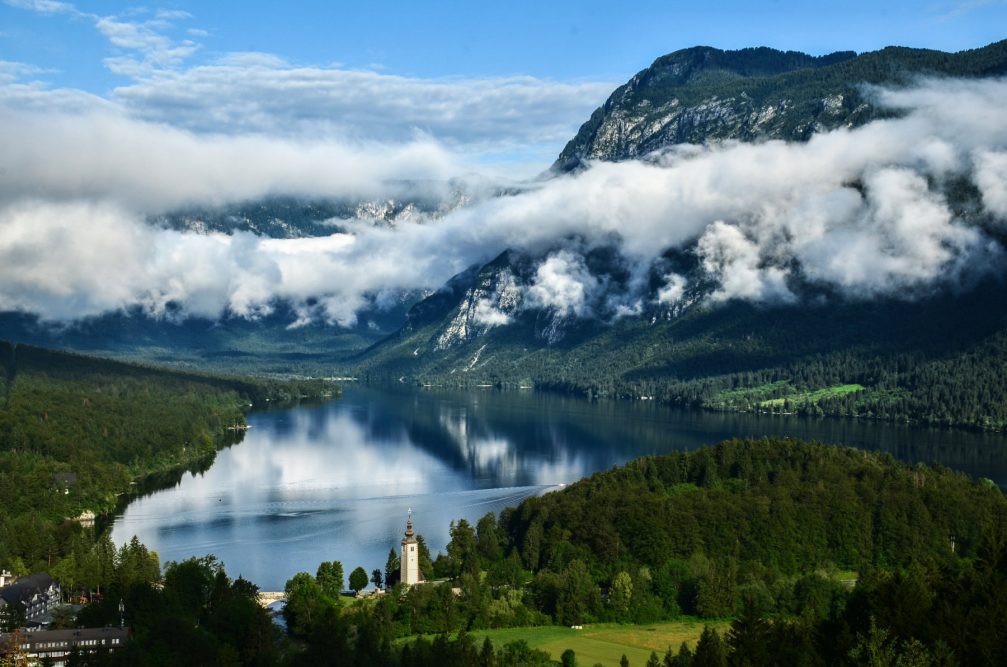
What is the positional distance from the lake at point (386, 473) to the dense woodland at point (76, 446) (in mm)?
4768

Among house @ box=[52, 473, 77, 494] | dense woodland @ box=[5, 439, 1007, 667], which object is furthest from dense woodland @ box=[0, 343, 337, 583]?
dense woodland @ box=[5, 439, 1007, 667]

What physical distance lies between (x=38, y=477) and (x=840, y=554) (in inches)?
2883

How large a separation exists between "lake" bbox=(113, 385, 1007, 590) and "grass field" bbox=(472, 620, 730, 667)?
70.8 ft

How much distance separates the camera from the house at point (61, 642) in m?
60.9

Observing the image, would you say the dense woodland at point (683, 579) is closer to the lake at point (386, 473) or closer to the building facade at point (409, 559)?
the building facade at point (409, 559)

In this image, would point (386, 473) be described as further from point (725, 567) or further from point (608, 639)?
point (608, 639)

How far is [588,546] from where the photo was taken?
83.8m

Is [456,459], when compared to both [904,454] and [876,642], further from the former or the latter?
[876,642]

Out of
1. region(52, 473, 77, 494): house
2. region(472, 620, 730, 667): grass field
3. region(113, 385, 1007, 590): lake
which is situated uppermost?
region(52, 473, 77, 494): house

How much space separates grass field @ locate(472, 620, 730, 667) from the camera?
6538 cm

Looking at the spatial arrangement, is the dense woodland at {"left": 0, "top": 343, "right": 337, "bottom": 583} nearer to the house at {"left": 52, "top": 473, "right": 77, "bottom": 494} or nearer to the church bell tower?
the house at {"left": 52, "top": 473, "right": 77, "bottom": 494}

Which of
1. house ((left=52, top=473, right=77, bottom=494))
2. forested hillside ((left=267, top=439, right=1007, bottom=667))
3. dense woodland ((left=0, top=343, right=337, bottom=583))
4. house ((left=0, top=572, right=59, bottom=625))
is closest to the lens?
forested hillside ((left=267, top=439, right=1007, bottom=667))

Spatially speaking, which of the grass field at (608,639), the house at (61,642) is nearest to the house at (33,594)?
the house at (61,642)

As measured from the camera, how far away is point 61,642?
62.2 m
